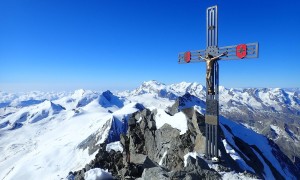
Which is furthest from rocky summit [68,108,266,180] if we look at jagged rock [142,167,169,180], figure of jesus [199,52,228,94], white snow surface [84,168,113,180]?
figure of jesus [199,52,228,94]

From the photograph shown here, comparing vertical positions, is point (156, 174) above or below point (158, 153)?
above

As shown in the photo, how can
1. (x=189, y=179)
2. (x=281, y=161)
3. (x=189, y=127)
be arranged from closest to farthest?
(x=189, y=179) → (x=189, y=127) → (x=281, y=161)

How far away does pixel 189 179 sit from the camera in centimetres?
1881

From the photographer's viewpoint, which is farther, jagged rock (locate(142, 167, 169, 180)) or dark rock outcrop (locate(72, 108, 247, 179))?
dark rock outcrop (locate(72, 108, 247, 179))

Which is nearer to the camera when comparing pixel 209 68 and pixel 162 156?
pixel 209 68

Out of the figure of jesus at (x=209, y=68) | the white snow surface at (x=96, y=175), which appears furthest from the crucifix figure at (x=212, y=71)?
the white snow surface at (x=96, y=175)

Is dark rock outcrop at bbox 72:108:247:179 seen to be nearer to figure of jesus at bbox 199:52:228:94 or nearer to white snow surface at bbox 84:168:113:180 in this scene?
white snow surface at bbox 84:168:113:180

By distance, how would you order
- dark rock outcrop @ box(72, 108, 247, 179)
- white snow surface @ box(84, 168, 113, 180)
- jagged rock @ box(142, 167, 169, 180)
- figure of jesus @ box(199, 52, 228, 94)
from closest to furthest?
jagged rock @ box(142, 167, 169, 180)
dark rock outcrop @ box(72, 108, 247, 179)
white snow surface @ box(84, 168, 113, 180)
figure of jesus @ box(199, 52, 228, 94)

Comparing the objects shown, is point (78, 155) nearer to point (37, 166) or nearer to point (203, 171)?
point (37, 166)

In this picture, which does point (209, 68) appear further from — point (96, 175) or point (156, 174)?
point (96, 175)

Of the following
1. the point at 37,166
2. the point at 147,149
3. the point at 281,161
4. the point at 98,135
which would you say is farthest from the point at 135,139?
the point at 98,135

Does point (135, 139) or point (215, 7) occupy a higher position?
point (215, 7)

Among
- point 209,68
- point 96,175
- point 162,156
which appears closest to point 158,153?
point 162,156

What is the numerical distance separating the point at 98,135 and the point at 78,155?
24.5 meters
